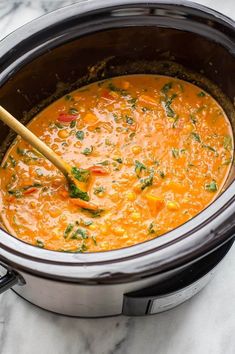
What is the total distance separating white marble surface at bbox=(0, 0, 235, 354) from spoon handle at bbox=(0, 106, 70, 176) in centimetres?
44

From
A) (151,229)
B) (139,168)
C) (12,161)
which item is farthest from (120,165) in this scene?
(12,161)

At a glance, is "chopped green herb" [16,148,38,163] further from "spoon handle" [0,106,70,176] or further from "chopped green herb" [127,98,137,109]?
"chopped green herb" [127,98,137,109]

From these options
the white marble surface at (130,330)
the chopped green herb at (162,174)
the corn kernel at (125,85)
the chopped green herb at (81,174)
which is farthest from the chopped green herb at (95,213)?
the corn kernel at (125,85)

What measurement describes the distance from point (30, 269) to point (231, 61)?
0.91 m

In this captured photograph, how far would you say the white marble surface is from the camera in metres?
1.77

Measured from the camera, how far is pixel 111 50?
6.80ft

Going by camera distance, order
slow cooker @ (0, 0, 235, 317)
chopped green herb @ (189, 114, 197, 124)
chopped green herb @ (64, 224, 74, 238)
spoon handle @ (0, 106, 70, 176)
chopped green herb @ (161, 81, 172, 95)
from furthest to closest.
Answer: chopped green herb @ (161, 81, 172, 95) < chopped green herb @ (189, 114, 197, 124) < chopped green herb @ (64, 224, 74, 238) < spoon handle @ (0, 106, 70, 176) < slow cooker @ (0, 0, 235, 317)

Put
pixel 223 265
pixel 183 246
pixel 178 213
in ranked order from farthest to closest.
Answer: pixel 223 265 → pixel 178 213 → pixel 183 246

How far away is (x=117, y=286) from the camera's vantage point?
1.47 m

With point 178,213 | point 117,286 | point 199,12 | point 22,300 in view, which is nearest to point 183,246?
point 117,286

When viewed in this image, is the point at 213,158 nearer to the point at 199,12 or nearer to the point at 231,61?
the point at 231,61

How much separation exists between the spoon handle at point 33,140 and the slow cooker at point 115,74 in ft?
0.79

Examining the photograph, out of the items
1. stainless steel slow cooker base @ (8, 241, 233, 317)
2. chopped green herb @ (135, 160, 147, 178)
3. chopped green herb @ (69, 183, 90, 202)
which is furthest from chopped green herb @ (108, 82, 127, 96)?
stainless steel slow cooker base @ (8, 241, 233, 317)

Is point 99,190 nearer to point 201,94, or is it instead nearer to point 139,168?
point 139,168
